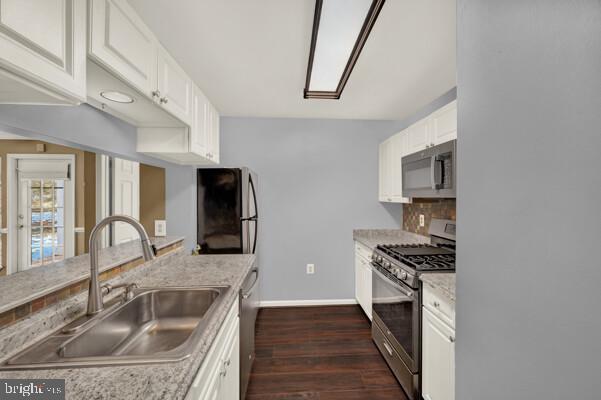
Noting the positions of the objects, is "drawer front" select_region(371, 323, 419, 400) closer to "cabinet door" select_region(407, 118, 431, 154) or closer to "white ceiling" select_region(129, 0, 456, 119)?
"cabinet door" select_region(407, 118, 431, 154)

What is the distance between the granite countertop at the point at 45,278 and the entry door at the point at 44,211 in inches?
1.9

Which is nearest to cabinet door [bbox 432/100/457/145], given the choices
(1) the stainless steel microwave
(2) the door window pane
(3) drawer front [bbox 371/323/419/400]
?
(1) the stainless steel microwave

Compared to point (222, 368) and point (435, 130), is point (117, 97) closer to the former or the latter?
point (222, 368)

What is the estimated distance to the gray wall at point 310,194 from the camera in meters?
3.29

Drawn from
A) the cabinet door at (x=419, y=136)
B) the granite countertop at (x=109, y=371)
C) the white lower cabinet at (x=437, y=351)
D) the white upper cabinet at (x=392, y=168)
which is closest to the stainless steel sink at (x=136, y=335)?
the granite countertop at (x=109, y=371)

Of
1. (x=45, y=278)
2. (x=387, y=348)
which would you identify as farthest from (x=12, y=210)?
(x=387, y=348)

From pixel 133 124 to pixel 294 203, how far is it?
188 centimetres

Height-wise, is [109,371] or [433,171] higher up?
[433,171]

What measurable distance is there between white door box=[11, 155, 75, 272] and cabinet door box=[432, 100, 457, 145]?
7.78 feet

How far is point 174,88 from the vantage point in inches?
72.8

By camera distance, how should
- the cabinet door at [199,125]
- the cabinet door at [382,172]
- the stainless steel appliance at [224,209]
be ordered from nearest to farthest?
the cabinet door at [199,125] → the stainless steel appliance at [224,209] → the cabinet door at [382,172]

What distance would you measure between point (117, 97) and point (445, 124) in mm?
2170

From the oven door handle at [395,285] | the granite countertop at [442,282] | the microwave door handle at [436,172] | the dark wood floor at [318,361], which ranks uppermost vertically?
the microwave door handle at [436,172]

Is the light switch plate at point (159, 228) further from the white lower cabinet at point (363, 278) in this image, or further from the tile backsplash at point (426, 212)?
the tile backsplash at point (426, 212)
